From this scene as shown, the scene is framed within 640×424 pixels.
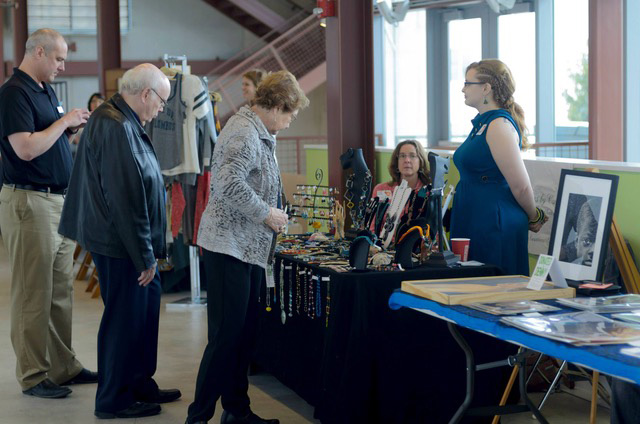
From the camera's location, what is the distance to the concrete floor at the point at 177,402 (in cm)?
404

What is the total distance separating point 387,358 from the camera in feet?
11.7

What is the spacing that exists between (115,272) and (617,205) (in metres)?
2.20

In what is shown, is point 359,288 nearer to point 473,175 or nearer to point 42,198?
point 473,175

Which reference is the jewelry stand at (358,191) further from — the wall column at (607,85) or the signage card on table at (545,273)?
the wall column at (607,85)

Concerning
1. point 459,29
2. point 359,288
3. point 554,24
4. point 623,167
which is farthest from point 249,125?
point 459,29

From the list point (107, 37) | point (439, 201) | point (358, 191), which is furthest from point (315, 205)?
point (107, 37)

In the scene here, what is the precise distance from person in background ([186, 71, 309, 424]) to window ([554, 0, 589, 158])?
828cm

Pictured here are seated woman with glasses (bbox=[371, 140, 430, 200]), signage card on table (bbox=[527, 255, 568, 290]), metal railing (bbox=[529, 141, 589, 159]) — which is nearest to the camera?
signage card on table (bbox=[527, 255, 568, 290])

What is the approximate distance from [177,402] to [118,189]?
1146mm

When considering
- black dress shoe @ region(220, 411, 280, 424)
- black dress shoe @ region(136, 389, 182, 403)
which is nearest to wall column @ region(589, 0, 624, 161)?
black dress shoe @ region(136, 389, 182, 403)

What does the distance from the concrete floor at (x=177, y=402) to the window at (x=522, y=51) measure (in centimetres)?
727

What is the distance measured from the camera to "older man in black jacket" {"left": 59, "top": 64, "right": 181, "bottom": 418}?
377 centimetres

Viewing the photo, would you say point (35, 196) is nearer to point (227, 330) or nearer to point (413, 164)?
point (227, 330)

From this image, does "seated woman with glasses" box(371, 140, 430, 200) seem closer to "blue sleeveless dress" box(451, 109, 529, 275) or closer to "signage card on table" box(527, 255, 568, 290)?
"blue sleeveless dress" box(451, 109, 529, 275)
